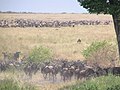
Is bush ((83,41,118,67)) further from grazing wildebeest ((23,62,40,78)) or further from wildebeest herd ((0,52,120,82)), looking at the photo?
grazing wildebeest ((23,62,40,78))

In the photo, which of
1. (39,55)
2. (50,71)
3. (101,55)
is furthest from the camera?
(39,55)

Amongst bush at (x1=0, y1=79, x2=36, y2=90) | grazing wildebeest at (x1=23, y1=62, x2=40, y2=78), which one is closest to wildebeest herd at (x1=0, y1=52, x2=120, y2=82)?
grazing wildebeest at (x1=23, y1=62, x2=40, y2=78)

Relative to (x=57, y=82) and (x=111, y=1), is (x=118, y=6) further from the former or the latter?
(x=57, y=82)

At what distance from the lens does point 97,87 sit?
2106cm

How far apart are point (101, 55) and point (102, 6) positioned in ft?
20.8

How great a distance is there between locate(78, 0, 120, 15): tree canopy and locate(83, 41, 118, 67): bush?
17.1 feet

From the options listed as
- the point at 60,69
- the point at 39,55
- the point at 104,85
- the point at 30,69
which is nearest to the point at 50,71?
the point at 60,69

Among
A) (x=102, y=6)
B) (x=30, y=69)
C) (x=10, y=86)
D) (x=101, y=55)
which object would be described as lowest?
(x=30, y=69)

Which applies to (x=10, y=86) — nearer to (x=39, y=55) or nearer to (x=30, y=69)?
(x=30, y=69)

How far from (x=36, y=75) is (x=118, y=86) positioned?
30.0 ft

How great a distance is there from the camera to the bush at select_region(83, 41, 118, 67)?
30844 mm

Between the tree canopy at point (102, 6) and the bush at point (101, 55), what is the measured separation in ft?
17.1

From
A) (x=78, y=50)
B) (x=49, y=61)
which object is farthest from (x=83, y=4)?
(x=78, y=50)

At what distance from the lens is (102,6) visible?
25625 mm
